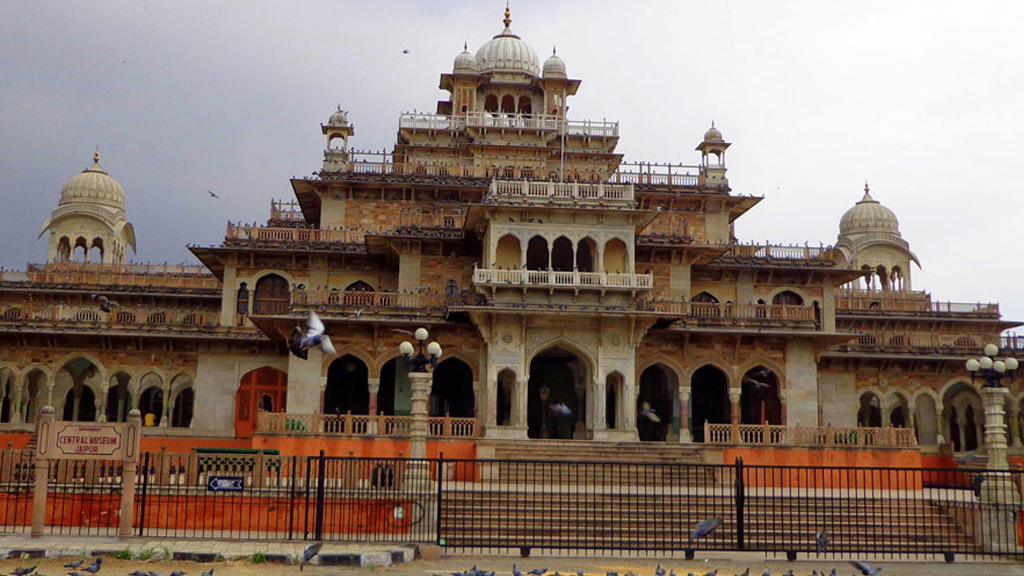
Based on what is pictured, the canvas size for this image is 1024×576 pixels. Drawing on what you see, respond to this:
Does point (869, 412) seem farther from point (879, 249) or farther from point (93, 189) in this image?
point (93, 189)

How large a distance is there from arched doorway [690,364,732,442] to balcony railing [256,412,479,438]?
10746 mm

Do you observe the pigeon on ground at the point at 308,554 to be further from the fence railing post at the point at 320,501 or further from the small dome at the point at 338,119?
the small dome at the point at 338,119

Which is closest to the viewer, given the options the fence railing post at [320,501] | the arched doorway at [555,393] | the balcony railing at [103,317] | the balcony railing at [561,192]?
the fence railing post at [320,501]

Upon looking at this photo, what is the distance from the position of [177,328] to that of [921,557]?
89.6 feet

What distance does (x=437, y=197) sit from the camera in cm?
3788

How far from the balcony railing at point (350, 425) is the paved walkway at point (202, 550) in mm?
11486

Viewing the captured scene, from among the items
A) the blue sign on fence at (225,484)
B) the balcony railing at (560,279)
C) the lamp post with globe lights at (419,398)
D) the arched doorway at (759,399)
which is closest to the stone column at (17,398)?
the balcony railing at (560,279)

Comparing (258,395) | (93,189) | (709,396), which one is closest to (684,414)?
(709,396)

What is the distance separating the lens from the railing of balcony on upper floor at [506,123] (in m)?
39.9

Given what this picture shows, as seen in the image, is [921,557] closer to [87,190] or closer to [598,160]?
[598,160]

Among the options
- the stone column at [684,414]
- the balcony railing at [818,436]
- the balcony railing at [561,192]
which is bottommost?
the balcony railing at [818,436]

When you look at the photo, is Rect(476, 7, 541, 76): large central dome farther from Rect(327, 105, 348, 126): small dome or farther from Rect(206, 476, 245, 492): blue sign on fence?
Rect(206, 476, 245, 492): blue sign on fence

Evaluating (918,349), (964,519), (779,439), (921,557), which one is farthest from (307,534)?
(918,349)

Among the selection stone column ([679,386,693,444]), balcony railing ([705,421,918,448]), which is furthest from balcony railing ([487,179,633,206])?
balcony railing ([705,421,918,448])
